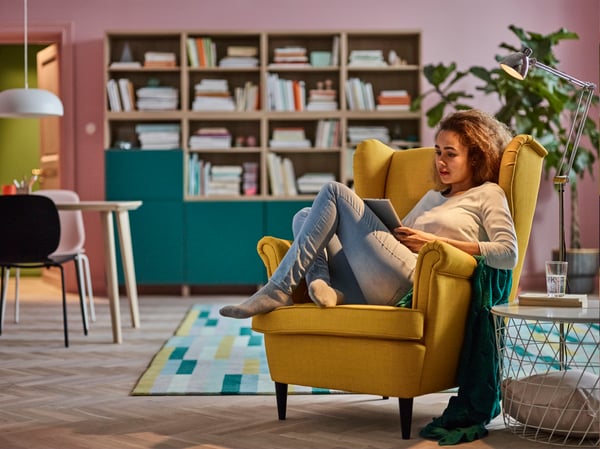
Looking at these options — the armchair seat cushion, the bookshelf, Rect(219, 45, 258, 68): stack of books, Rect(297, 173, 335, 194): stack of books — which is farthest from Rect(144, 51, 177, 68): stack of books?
the armchair seat cushion

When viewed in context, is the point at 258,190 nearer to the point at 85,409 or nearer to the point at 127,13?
the point at 127,13

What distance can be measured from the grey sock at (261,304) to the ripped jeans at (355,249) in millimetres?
26

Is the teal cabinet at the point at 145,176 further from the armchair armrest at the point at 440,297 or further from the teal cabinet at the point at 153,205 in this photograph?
the armchair armrest at the point at 440,297

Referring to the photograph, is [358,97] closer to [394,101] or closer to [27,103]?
[394,101]

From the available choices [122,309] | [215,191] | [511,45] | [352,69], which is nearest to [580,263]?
[511,45]

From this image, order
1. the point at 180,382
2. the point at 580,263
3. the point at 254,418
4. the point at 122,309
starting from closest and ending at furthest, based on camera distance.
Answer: the point at 254,418, the point at 180,382, the point at 122,309, the point at 580,263

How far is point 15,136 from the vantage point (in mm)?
9281

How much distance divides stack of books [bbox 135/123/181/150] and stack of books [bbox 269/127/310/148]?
2.41 ft

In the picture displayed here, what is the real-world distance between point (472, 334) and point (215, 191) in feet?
13.8

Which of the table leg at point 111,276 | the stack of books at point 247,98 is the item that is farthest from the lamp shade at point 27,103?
the stack of books at point 247,98

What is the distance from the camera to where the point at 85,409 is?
3.21 m

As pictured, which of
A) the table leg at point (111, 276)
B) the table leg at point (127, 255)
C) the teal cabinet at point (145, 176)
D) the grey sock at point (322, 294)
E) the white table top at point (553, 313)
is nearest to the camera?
the white table top at point (553, 313)

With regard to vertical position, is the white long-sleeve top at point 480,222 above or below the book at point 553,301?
above

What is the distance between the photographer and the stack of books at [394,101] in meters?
6.86
